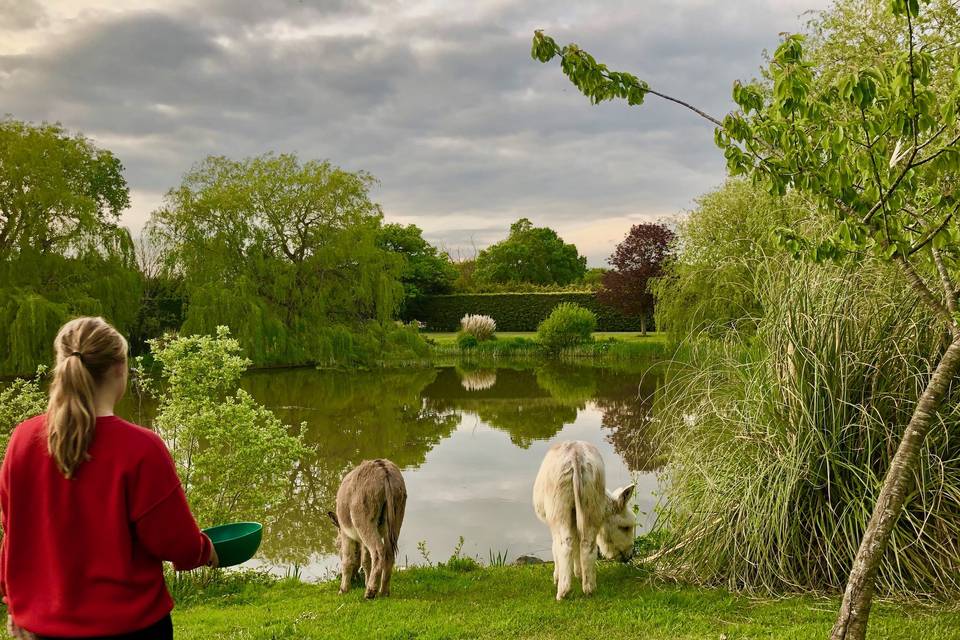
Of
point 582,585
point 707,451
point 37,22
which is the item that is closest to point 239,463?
point 582,585

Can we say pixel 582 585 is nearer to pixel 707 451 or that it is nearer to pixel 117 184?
pixel 707 451

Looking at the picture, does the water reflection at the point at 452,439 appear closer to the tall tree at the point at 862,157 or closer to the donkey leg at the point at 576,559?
the donkey leg at the point at 576,559

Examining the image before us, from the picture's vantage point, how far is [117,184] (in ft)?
127

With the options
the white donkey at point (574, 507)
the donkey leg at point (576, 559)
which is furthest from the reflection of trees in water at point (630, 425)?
the white donkey at point (574, 507)

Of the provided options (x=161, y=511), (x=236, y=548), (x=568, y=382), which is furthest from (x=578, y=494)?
(x=568, y=382)

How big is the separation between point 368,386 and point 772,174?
1883 cm

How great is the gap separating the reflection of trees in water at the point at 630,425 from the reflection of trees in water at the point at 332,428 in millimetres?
3372

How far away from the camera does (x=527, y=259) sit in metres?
68.5

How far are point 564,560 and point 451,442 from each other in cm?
884

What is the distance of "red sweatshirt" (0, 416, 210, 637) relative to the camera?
225 centimetres

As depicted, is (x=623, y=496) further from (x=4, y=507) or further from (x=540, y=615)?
(x=4, y=507)

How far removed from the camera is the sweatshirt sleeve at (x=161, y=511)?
2.25 metres

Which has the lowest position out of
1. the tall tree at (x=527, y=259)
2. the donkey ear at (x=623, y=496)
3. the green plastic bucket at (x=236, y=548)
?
the donkey ear at (x=623, y=496)

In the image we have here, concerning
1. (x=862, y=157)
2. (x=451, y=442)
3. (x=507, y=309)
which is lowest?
(x=451, y=442)
